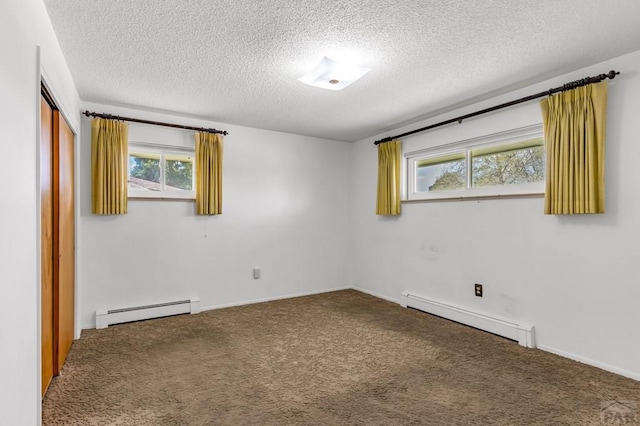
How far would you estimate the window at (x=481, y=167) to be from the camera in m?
3.07

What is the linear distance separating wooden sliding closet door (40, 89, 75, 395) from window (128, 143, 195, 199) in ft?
2.91

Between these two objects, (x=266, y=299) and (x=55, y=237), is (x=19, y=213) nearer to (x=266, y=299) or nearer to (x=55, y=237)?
(x=55, y=237)

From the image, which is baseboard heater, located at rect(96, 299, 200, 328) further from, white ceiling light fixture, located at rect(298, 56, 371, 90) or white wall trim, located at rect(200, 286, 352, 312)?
white ceiling light fixture, located at rect(298, 56, 371, 90)

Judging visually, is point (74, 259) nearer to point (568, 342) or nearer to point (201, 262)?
point (201, 262)

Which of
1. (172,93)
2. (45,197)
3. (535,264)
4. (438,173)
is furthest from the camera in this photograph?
(438,173)

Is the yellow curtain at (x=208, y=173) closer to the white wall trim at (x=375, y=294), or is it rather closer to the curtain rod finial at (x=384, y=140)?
the curtain rod finial at (x=384, y=140)

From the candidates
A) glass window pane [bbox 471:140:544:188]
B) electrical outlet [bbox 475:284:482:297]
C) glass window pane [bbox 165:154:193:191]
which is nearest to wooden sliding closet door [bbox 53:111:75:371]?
glass window pane [bbox 165:154:193:191]

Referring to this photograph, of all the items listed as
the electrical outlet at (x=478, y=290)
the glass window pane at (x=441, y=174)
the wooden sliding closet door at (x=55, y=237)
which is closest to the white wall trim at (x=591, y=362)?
the electrical outlet at (x=478, y=290)

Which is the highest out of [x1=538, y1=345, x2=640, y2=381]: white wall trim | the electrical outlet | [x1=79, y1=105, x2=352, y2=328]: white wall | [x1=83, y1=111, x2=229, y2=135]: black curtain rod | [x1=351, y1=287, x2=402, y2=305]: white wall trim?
[x1=83, y1=111, x2=229, y2=135]: black curtain rod

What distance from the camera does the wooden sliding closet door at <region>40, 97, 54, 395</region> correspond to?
6.64 feet

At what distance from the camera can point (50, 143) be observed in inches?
89.5

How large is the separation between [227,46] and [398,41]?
3.92 ft

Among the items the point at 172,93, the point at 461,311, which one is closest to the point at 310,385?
the point at 461,311

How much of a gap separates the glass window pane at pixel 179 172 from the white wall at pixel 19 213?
7.18 ft
